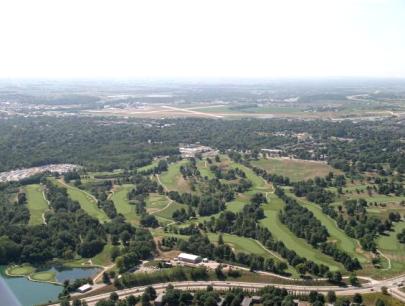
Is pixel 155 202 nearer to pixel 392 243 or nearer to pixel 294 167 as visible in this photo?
→ pixel 392 243

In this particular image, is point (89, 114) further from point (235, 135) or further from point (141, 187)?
point (141, 187)

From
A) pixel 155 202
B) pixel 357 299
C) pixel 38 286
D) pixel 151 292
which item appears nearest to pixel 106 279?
pixel 151 292

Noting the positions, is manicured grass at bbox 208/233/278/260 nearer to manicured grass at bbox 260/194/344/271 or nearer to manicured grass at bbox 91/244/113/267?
manicured grass at bbox 260/194/344/271

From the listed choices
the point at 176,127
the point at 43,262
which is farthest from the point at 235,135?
→ the point at 43,262

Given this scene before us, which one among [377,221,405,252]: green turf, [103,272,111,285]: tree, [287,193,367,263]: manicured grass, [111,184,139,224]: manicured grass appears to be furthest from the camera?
[111,184,139,224]: manicured grass

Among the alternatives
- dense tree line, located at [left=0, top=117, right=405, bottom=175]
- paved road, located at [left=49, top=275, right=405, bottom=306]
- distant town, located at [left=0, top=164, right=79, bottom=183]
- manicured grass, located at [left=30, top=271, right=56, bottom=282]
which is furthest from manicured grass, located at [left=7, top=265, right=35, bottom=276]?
dense tree line, located at [left=0, top=117, right=405, bottom=175]
